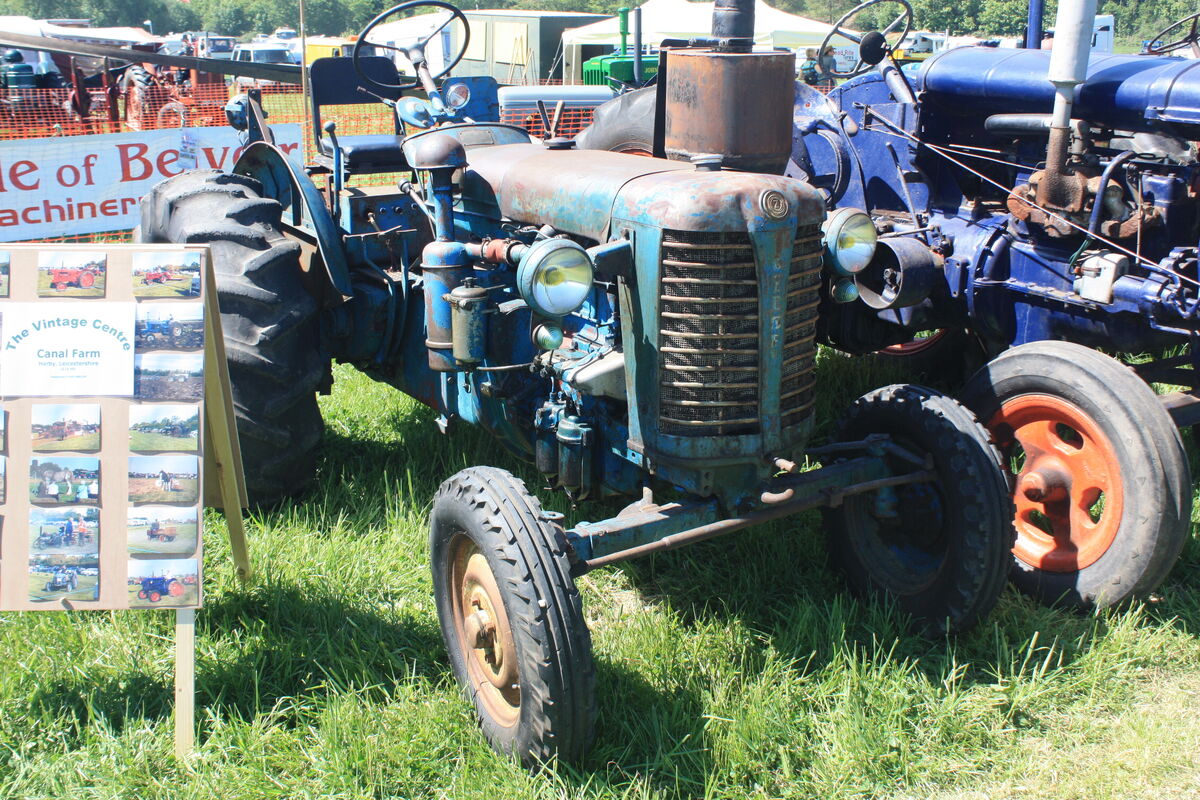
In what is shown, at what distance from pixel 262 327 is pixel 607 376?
1447 mm

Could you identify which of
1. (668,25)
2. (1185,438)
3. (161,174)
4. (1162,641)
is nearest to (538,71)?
(668,25)

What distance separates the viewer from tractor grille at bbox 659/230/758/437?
8.59 ft

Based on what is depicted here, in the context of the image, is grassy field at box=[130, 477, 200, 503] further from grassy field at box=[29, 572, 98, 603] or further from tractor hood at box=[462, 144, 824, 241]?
tractor hood at box=[462, 144, 824, 241]

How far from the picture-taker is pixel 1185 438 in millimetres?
5008

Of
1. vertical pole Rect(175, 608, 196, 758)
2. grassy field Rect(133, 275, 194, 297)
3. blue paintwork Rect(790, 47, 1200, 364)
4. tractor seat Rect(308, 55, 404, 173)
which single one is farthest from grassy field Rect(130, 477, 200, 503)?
blue paintwork Rect(790, 47, 1200, 364)

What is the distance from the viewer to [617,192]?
2828 mm

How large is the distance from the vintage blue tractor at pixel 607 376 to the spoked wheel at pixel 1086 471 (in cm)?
45

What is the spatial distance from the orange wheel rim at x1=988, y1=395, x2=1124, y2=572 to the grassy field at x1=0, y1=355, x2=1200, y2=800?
217 mm

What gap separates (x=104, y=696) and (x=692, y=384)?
1.84 m

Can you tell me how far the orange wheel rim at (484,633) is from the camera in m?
2.71

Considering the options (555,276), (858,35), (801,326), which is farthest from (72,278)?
(858,35)

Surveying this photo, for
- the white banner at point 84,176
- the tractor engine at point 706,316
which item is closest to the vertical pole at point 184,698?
the tractor engine at point 706,316

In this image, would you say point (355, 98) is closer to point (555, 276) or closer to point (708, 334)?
point (555, 276)

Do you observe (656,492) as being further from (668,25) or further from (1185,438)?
A: (668,25)
